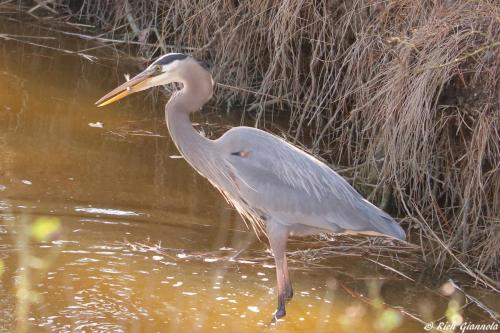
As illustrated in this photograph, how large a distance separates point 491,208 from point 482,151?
56 cm

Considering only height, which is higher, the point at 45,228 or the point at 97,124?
the point at 97,124

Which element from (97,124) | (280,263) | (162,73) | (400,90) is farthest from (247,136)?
(97,124)

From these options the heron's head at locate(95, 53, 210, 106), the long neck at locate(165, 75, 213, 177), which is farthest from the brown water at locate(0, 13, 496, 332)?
the heron's head at locate(95, 53, 210, 106)

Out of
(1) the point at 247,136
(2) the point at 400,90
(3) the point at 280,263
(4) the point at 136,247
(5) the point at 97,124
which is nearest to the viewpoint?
(3) the point at 280,263

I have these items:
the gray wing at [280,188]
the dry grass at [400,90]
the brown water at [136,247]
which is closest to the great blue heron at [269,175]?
the gray wing at [280,188]

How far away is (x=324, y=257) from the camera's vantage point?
18.6ft

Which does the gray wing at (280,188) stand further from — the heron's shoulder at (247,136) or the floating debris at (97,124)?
the floating debris at (97,124)

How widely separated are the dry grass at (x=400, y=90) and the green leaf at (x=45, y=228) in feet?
6.89

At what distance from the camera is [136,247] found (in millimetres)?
5379

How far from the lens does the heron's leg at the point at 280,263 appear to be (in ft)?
15.6

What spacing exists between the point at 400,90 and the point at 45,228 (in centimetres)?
237

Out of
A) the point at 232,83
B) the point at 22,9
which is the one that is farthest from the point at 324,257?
the point at 22,9

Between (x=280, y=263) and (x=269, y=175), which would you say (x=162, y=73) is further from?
(x=280, y=263)

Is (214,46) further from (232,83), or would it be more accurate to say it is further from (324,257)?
(324,257)
